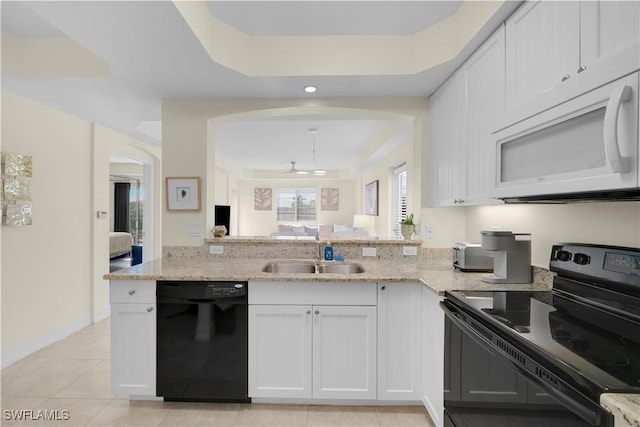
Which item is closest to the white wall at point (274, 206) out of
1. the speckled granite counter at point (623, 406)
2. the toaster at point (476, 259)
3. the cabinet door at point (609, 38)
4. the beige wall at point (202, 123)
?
the beige wall at point (202, 123)

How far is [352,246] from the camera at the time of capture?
9.43 ft

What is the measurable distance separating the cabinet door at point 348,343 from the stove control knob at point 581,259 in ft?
3.61

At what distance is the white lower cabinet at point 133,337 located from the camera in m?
2.19

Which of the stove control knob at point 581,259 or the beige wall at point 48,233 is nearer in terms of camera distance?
the stove control knob at point 581,259

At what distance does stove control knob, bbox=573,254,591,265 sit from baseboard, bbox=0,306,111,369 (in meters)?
4.03

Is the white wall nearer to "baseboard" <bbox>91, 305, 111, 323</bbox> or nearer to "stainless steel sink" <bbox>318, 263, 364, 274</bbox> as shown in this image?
"baseboard" <bbox>91, 305, 111, 323</bbox>

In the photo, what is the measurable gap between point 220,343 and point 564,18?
2.42m

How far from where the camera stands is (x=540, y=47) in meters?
1.48

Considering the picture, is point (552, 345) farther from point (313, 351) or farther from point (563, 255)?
point (313, 351)

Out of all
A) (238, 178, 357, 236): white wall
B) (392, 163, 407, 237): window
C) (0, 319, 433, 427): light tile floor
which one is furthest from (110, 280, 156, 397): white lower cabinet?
(238, 178, 357, 236): white wall

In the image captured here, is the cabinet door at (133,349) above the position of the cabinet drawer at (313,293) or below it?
below

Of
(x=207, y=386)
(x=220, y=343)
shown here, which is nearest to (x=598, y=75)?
(x=220, y=343)

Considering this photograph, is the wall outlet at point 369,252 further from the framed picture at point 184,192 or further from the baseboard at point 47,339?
the baseboard at point 47,339

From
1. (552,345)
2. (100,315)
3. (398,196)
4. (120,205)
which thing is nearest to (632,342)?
(552,345)
